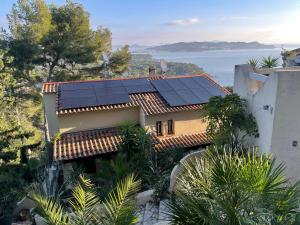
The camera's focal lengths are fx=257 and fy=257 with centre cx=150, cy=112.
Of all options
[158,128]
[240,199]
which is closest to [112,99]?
[158,128]

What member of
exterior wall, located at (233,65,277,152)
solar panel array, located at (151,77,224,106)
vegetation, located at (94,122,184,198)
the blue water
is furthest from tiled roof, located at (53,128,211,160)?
the blue water

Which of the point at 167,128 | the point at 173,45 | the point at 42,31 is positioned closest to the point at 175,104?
the point at 167,128

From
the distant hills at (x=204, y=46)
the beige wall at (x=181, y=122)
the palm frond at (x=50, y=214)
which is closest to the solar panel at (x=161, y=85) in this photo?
the beige wall at (x=181, y=122)

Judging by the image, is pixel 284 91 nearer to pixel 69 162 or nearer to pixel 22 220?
pixel 69 162

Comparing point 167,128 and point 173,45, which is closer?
point 167,128

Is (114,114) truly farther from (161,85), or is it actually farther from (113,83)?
(161,85)

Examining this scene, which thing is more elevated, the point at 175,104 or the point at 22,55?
the point at 22,55
